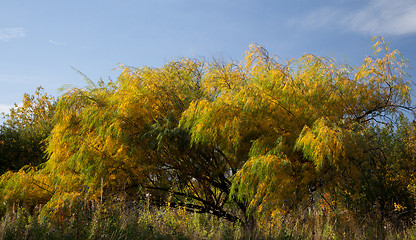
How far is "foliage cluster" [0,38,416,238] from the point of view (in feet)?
21.7

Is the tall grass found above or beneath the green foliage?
beneath

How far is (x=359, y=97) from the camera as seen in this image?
8.09 metres

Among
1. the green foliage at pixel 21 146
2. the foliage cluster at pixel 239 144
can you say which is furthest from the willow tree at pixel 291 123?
the green foliage at pixel 21 146

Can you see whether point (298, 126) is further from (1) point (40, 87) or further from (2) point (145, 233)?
(1) point (40, 87)

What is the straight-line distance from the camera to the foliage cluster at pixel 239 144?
6.63 m

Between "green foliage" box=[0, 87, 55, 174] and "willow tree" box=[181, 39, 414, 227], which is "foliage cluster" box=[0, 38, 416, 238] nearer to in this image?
"willow tree" box=[181, 39, 414, 227]

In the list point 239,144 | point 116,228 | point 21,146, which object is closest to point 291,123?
point 239,144

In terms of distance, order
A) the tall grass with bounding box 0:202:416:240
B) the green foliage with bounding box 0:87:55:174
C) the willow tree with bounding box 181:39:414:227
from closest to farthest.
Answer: the tall grass with bounding box 0:202:416:240 → the willow tree with bounding box 181:39:414:227 → the green foliage with bounding box 0:87:55:174

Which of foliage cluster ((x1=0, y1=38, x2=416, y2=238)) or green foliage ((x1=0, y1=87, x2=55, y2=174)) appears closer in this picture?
foliage cluster ((x1=0, y1=38, x2=416, y2=238))

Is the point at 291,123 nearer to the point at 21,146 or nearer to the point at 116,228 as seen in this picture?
the point at 116,228

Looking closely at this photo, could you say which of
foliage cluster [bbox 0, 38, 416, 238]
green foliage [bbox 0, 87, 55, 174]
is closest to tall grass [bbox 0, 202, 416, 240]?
foliage cluster [bbox 0, 38, 416, 238]

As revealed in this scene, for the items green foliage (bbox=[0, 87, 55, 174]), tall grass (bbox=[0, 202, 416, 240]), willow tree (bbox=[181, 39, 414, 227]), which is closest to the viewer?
tall grass (bbox=[0, 202, 416, 240])

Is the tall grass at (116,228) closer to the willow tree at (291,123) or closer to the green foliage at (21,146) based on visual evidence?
the willow tree at (291,123)

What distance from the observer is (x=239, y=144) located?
704 cm
